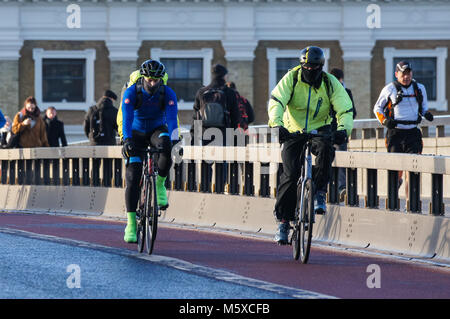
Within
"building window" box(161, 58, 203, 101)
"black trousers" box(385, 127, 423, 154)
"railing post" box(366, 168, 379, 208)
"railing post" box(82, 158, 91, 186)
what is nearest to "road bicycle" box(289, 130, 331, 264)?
"railing post" box(366, 168, 379, 208)

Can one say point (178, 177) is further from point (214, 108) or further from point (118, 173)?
point (118, 173)

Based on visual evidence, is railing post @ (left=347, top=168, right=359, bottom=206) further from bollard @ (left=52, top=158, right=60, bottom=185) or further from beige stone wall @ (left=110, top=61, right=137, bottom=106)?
beige stone wall @ (left=110, top=61, right=137, bottom=106)

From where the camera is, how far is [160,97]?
41.2 feet

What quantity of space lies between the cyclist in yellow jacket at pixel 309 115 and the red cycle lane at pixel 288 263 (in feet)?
1.91

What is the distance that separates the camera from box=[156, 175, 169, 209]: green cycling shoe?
12695 millimetres

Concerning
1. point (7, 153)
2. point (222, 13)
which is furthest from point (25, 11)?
point (7, 153)

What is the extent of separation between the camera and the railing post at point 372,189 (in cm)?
1340

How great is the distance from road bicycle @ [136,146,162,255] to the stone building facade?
106 feet

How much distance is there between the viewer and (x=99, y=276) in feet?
33.8

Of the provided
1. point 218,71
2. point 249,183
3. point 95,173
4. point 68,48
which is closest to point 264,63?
point 68,48

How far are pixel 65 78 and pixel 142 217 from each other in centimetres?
3344

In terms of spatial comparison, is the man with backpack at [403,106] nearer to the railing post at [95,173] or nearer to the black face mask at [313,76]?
the railing post at [95,173]

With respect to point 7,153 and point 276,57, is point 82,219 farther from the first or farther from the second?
point 276,57
